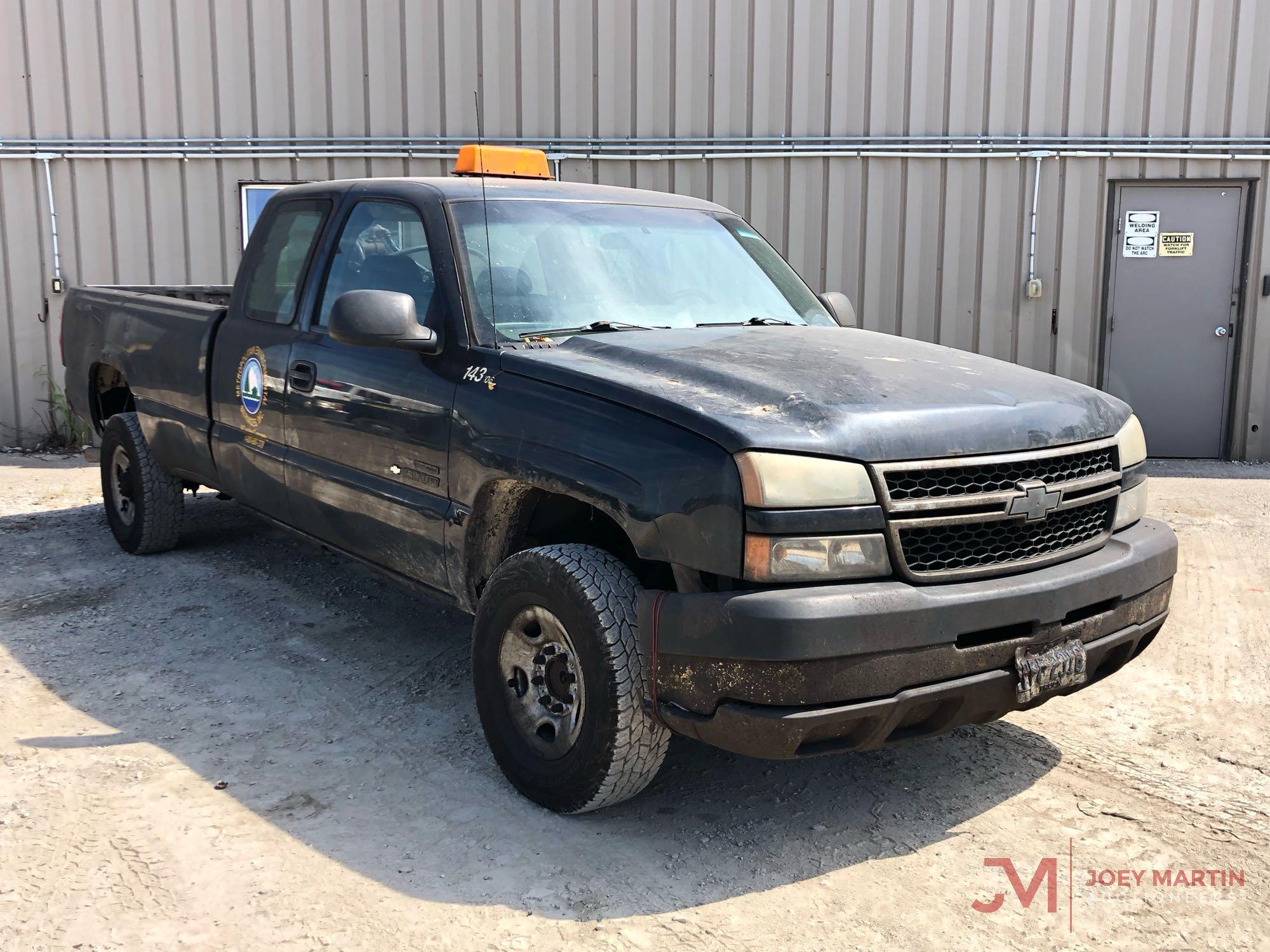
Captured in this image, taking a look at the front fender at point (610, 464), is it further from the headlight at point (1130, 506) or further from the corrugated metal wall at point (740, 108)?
the corrugated metal wall at point (740, 108)

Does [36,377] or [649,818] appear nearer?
[649,818]

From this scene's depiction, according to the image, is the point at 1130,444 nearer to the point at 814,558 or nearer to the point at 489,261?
the point at 814,558

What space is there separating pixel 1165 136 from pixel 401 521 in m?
7.99

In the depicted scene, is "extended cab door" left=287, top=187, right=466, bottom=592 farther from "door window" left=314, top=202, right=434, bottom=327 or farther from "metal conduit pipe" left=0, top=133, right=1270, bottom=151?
"metal conduit pipe" left=0, top=133, right=1270, bottom=151

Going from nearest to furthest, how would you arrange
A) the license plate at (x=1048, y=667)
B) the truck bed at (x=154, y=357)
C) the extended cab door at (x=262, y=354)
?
the license plate at (x=1048, y=667), the extended cab door at (x=262, y=354), the truck bed at (x=154, y=357)

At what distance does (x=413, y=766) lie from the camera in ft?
12.7

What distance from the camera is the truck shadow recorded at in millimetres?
3250

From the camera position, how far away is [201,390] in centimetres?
544

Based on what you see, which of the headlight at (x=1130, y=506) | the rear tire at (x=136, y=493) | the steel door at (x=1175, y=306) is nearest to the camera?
the headlight at (x=1130, y=506)

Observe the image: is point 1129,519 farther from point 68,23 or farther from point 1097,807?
point 68,23

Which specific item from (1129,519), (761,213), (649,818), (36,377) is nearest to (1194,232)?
(761,213)

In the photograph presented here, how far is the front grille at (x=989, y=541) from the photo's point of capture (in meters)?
3.12

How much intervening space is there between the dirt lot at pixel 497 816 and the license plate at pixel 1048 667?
1.63 feet

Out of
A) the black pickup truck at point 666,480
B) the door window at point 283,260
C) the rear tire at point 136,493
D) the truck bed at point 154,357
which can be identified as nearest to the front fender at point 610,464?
the black pickup truck at point 666,480
